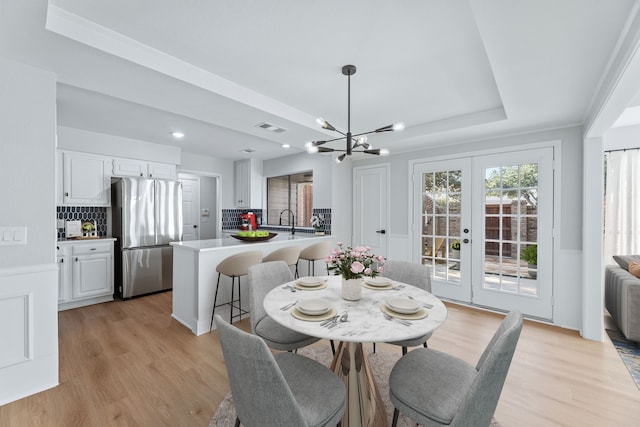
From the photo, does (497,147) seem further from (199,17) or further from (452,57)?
(199,17)

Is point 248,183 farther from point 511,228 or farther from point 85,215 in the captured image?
point 511,228

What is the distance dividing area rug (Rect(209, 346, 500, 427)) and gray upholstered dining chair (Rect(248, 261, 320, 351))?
18.4 inches

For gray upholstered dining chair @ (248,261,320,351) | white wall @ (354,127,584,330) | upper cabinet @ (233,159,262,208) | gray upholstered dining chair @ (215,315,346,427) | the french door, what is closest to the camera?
gray upholstered dining chair @ (215,315,346,427)

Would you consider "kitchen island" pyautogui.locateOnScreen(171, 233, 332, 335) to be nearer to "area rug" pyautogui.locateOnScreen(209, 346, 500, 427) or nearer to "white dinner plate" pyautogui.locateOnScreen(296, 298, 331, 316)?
"area rug" pyautogui.locateOnScreen(209, 346, 500, 427)

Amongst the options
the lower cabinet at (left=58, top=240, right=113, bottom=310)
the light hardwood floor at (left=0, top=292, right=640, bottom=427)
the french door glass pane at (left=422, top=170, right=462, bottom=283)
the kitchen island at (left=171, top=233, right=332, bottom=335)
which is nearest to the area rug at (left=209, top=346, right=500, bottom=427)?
the light hardwood floor at (left=0, top=292, right=640, bottom=427)

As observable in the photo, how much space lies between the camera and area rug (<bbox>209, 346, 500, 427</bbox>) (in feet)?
5.66

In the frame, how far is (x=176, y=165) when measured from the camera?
16.2 feet

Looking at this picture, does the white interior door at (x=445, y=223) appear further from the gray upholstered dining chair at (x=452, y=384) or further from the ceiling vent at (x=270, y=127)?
the gray upholstered dining chair at (x=452, y=384)

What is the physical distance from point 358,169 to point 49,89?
3.86 metres

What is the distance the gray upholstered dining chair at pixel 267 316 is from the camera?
186cm

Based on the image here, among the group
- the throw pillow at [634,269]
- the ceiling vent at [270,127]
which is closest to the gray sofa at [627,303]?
the throw pillow at [634,269]

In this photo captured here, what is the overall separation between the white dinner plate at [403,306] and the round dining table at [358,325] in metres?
0.03

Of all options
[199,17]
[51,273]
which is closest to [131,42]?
[199,17]

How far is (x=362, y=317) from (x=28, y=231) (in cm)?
235
